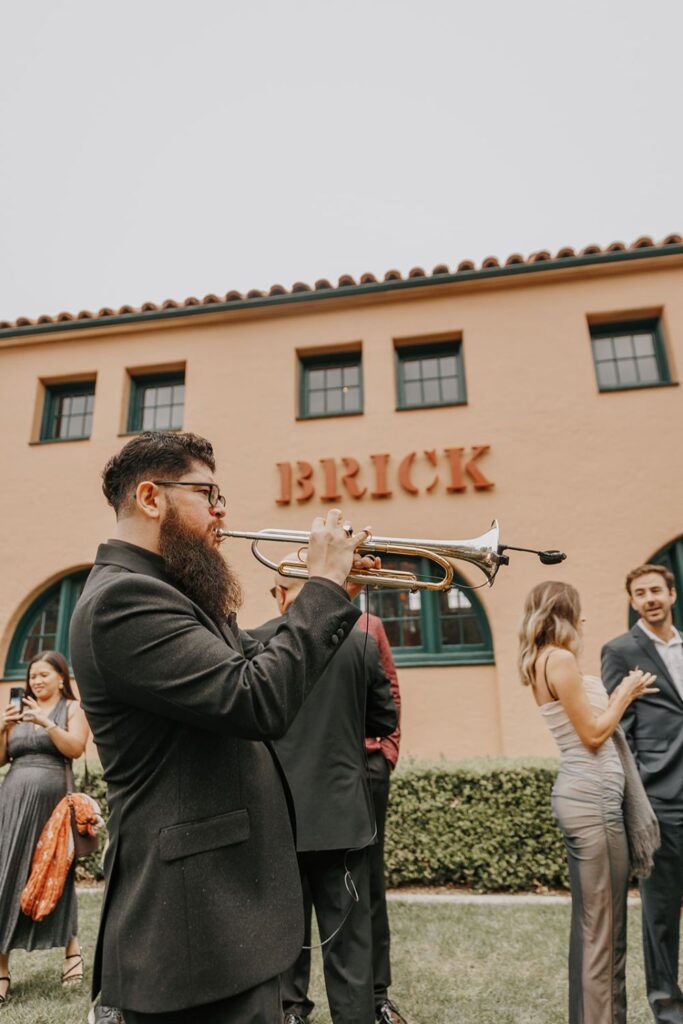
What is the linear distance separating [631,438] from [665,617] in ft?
17.8

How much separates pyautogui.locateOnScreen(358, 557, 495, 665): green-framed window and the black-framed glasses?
6621 millimetres

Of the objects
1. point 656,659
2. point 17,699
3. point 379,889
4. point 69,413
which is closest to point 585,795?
point 656,659

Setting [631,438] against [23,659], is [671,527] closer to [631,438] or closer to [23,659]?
[631,438]

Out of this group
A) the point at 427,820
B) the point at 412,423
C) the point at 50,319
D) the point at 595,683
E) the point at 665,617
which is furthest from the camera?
the point at 50,319

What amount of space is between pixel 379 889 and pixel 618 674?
6.52 ft

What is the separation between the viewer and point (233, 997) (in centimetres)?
160

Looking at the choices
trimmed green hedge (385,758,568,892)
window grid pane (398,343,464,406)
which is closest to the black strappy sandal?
trimmed green hedge (385,758,568,892)

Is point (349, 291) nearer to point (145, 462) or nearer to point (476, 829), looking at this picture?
point (476, 829)

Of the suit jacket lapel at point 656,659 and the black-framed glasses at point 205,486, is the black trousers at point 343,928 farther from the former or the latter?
the black-framed glasses at point 205,486

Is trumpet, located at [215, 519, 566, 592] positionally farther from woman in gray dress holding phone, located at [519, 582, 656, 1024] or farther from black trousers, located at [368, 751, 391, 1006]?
black trousers, located at [368, 751, 391, 1006]

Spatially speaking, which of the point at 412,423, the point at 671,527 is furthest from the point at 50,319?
the point at 671,527

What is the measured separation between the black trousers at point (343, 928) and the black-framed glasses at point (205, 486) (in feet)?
7.44

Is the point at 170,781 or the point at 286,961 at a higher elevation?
the point at 170,781

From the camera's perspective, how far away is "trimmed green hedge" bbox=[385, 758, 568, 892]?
627 cm
